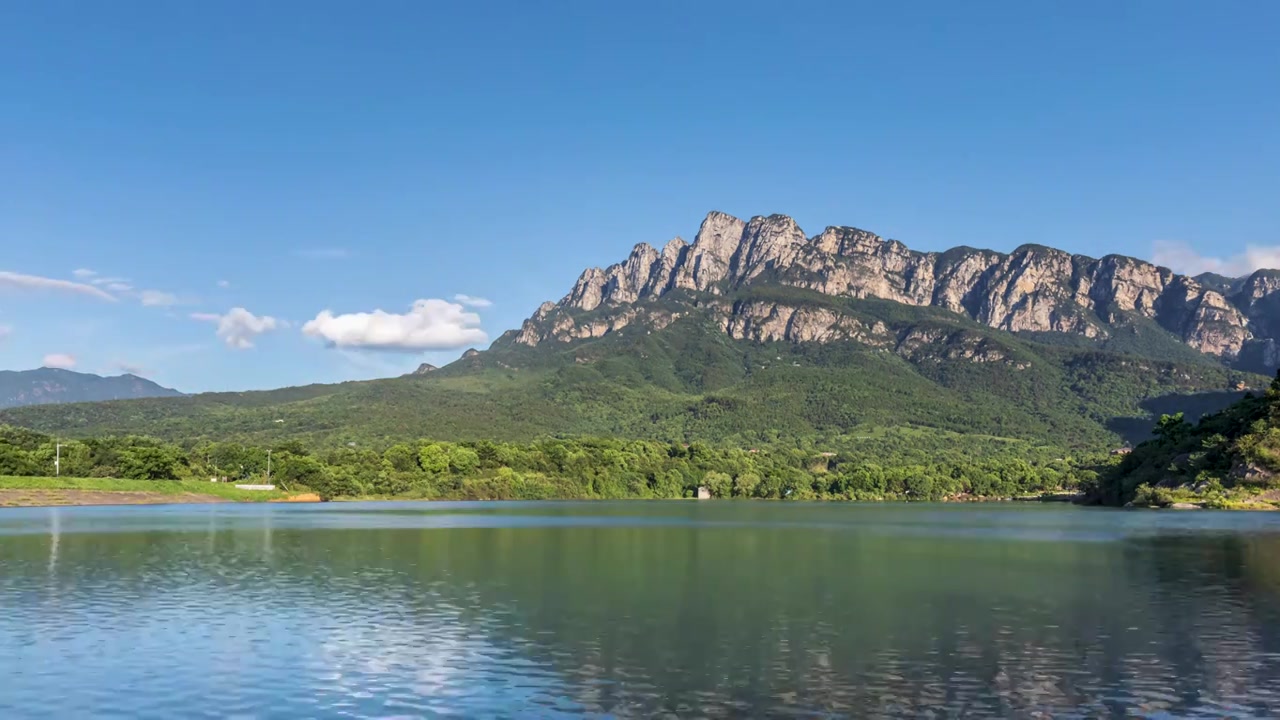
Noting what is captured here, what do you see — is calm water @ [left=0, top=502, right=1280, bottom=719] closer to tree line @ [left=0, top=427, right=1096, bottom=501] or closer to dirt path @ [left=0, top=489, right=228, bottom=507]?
dirt path @ [left=0, top=489, right=228, bottom=507]

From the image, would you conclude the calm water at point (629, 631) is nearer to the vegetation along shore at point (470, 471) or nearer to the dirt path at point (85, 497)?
the dirt path at point (85, 497)

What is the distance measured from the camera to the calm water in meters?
20.8

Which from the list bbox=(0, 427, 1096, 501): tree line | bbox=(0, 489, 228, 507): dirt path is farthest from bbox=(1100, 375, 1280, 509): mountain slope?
bbox=(0, 489, 228, 507): dirt path

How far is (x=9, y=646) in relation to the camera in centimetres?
→ 2661

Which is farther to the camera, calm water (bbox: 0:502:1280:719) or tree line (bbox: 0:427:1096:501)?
tree line (bbox: 0:427:1096:501)

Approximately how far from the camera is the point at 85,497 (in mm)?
124625

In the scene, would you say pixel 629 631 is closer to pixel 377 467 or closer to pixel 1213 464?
pixel 1213 464

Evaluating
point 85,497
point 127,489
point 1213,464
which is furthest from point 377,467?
point 1213,464

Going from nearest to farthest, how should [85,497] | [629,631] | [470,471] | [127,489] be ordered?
[629,631], [85,497], [127,489], [470,471]

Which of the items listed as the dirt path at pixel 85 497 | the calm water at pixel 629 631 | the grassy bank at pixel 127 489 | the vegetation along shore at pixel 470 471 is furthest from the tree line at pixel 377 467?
the calm water at pixel 629 631

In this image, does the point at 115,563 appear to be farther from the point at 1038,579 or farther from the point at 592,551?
the point at 1038,579

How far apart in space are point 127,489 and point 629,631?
12465 centimetres

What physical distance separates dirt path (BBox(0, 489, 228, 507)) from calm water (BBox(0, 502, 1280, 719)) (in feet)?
213

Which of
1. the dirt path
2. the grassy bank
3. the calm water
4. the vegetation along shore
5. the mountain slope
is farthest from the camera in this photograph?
the mountain slope
